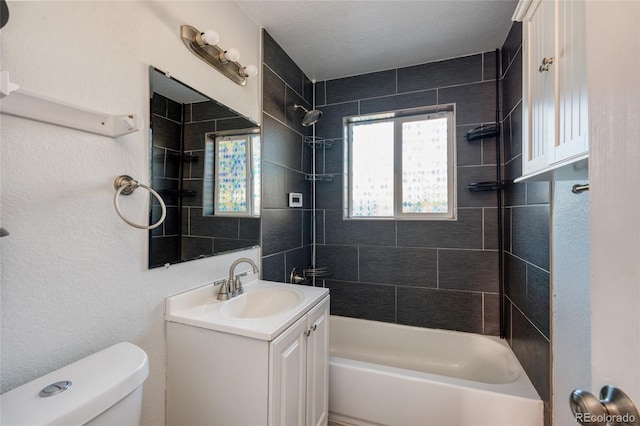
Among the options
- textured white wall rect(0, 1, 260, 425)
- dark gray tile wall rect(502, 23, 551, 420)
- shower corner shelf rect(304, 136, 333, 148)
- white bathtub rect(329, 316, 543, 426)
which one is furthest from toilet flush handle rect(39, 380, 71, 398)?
shower corner shelf rect(304, 136, 333, 148)

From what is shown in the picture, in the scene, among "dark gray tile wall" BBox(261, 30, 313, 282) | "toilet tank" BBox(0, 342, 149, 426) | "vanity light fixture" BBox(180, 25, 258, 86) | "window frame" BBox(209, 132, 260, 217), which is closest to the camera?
"toilet tank" BBox(0, 342, 149, 426)

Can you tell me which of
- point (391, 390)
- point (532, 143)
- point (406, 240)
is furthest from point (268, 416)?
point (406, 240)

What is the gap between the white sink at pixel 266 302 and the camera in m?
1.43

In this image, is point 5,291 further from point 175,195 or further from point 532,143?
point 532,143

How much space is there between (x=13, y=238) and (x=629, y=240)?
137cm

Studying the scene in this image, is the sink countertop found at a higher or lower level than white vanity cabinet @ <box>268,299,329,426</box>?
higher

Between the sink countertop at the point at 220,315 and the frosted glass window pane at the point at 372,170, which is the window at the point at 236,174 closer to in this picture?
the sink countertop at the point at 220,315

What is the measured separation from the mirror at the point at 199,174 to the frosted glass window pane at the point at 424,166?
1331 millimetres

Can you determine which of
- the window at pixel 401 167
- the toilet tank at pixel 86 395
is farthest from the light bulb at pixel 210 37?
the window at pixel 401 167

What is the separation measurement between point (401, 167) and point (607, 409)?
6.86 feet

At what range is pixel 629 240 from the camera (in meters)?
0.41

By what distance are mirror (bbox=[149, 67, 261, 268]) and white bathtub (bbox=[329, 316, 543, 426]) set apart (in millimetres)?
1119

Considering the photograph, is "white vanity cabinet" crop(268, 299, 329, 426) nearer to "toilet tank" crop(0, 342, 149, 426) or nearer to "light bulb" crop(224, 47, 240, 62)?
"toilet tank" crop(0, 342, 149, 426)

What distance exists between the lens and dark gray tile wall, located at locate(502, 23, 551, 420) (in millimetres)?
1350
